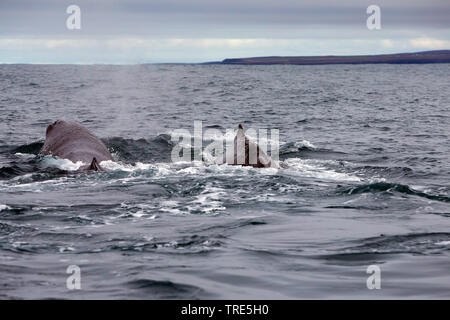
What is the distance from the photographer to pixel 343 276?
9.73m

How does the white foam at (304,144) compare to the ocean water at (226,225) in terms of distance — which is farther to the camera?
the white foam at (304,144)

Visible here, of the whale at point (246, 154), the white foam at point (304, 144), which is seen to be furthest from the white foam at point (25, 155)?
the white foam at point (304, 144)

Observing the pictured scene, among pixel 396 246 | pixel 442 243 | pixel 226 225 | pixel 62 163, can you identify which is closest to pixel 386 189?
pixel 442 243

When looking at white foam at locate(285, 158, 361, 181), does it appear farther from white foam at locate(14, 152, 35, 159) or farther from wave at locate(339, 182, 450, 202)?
white foam at locate(14, 152, 35, 159)

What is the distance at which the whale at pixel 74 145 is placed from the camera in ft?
65.2

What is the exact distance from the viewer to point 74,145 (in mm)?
20797

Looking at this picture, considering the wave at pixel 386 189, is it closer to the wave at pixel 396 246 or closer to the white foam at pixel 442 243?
the wave at pixel 396 246

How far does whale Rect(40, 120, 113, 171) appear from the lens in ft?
65.2

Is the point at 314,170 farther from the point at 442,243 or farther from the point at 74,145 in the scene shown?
the point at 442,243

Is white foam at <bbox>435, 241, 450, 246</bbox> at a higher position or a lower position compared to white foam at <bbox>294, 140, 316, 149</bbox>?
lower

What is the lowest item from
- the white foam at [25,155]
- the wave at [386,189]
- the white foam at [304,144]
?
the wave at [386,189]

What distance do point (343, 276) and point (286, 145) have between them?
57.4 feet

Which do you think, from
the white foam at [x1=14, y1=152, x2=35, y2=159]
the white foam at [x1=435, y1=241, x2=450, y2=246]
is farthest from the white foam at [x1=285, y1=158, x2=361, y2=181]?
the white foam at [x1=14, y1=152, x2=35, y2=159]
